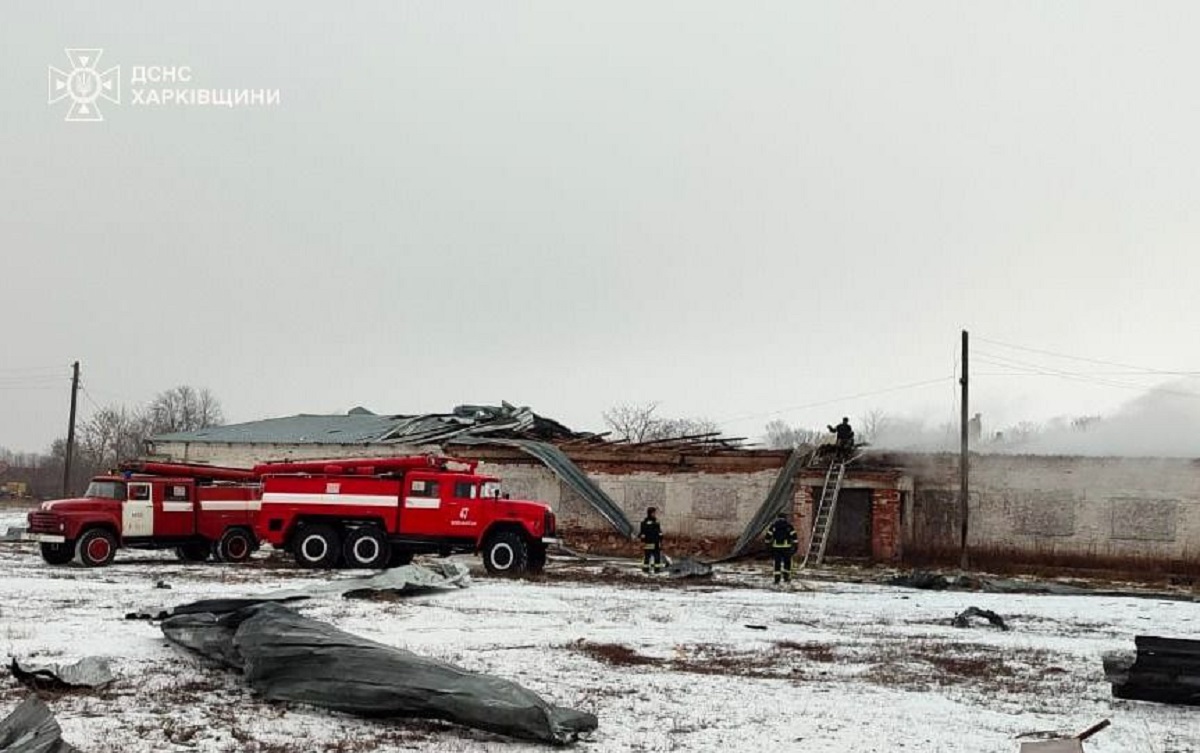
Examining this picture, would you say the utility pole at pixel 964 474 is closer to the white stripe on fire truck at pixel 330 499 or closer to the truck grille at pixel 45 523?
the white stripe on fire truck at pixel 330 499

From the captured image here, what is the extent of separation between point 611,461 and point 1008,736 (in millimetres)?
22569

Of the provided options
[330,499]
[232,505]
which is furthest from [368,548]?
[232,505]

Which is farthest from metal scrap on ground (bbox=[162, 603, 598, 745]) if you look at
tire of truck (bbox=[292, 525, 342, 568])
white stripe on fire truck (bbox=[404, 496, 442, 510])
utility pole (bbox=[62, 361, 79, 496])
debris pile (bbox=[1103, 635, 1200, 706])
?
utility pole (bbox=[62, 361, 79, 496])

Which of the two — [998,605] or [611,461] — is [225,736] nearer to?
[998,605]

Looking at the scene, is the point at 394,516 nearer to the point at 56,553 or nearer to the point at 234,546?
the point at 234,546

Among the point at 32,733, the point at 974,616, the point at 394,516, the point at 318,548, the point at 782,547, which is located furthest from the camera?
the point at 318,548

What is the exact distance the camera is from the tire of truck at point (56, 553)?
22000 millimetres

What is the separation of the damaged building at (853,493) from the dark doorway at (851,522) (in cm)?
4

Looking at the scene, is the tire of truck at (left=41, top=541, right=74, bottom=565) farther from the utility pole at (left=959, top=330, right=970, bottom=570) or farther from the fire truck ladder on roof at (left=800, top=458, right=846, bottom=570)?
the utility pole at (left=959, top=330, right=970, bottom=570)

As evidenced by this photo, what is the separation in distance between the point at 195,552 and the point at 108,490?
2.53m

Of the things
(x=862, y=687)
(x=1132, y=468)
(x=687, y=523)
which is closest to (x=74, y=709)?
(x=862, y=687)

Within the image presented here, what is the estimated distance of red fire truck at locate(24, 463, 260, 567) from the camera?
22.0m

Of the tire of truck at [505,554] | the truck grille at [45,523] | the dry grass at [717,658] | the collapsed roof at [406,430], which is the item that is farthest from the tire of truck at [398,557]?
the dry grass at [717,658]

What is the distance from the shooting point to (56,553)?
22.1 m
